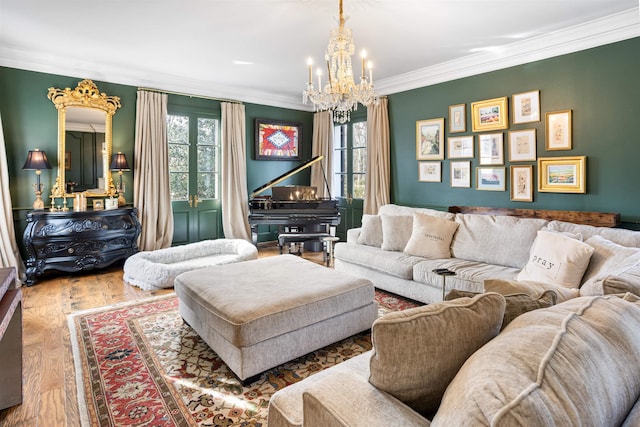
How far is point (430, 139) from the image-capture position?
5281 millimetres

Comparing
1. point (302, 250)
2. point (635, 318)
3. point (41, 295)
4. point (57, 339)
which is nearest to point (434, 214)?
point (302, 250)

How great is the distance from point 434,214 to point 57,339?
3703mm

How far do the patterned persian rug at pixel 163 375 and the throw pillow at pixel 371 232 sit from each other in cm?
153

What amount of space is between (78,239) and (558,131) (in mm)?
5792

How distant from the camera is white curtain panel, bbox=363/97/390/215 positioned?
19.0ft

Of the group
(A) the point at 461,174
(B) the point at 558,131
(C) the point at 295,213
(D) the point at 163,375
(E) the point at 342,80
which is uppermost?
(E) the point at 342,80

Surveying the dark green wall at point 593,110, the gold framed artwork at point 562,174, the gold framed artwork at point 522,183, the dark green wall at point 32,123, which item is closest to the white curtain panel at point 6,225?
the dark green wall at point 32,123

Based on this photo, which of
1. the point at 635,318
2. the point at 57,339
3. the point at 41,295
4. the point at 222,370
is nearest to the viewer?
the point at 635,318

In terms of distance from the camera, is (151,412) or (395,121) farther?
(395,121)

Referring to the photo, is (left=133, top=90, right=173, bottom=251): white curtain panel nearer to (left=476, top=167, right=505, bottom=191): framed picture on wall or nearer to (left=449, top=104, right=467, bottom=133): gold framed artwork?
(left=449, top=104, right=467, bottom=133): gold framed artwork

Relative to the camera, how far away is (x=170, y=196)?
18.8 feet

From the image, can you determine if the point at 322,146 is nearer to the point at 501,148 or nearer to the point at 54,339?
the point at 501,148

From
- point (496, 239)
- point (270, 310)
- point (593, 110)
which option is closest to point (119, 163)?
point (270, 310)

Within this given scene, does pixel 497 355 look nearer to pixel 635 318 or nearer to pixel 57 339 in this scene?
pixel 635 318
